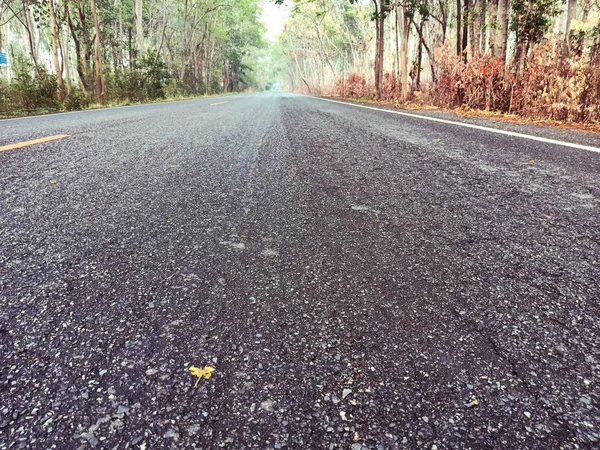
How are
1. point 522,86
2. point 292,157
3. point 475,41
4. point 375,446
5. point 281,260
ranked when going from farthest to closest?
point 475,41
point 522,86
point 292,157
point 281,260
point 375,446

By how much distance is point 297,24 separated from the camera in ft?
A: 110

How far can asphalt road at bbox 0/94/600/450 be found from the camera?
617 millimetres

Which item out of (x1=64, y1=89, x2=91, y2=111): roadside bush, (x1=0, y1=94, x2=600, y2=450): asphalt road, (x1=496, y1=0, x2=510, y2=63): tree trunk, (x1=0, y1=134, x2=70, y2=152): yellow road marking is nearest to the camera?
(x1=0, y1=94, x2=600, y2=450): asphalt road

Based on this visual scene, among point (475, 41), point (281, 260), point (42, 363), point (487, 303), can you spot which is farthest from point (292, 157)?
point (475, 41)

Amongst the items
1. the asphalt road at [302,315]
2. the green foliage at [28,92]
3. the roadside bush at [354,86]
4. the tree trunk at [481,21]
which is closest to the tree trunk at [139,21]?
the green foliage at [28,92]

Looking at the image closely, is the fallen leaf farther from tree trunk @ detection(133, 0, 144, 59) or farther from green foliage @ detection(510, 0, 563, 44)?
tree trunk @ detection(133, 0, 144, 59)

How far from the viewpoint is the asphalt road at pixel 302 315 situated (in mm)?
617

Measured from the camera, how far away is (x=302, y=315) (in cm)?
90

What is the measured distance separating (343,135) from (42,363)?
3.57m

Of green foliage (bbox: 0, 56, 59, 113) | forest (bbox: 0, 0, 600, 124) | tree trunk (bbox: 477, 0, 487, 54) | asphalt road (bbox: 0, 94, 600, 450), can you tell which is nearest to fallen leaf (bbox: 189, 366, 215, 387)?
asphalt road (bbox: 0, 94, 600, 450)

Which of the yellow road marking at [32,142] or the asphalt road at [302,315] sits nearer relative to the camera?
the asphalt road at [302,315]

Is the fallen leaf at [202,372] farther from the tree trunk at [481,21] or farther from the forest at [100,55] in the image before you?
the forest at [100,55]

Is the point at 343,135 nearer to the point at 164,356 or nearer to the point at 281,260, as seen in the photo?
the point at 281,260

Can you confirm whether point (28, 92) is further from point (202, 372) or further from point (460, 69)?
point (202, 372)
